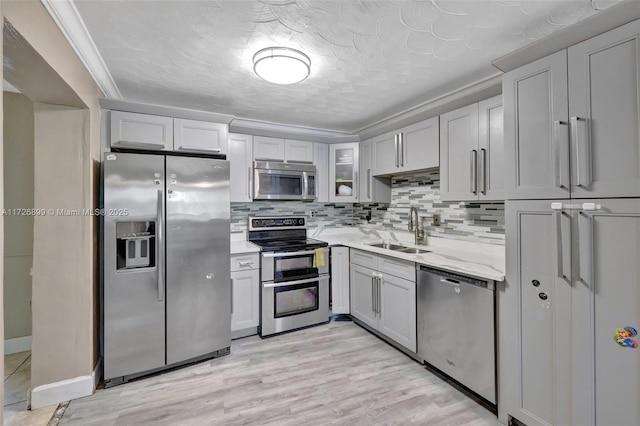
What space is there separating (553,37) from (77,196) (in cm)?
318

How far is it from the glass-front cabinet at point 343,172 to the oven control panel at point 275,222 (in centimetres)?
52

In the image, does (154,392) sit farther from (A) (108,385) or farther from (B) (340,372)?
(B) (340,372)

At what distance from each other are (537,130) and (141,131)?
298cm

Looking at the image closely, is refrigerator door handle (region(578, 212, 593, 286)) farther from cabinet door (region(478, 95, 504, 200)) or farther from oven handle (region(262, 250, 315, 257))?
oven handle (region(262, 250, 315, 257))

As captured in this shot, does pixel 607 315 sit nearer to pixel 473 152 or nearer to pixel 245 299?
pixel 473 152

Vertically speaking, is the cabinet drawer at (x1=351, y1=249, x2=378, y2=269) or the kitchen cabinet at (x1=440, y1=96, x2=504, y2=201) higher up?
the kitchen cabinet at (x1=440, y1=96, x2=504, y2=201)

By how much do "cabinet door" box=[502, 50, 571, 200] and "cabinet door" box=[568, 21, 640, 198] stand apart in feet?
0.14

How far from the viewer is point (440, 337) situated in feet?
7.59

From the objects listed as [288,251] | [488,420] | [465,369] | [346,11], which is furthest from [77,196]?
[488,420]

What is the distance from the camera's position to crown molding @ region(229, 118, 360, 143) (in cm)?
337

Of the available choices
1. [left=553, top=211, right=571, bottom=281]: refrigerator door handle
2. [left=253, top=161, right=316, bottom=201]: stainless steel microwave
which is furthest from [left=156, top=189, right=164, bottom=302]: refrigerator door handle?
[left=553, top=211, right=571, bottom=281]: refrigerator door handle

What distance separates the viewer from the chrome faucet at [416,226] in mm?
3235

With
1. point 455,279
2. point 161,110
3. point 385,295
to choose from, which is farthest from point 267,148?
point 455,279

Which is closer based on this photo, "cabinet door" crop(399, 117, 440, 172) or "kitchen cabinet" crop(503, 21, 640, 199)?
Answer: "kitchen cabinet" crop(503, 21, 640, 199)
